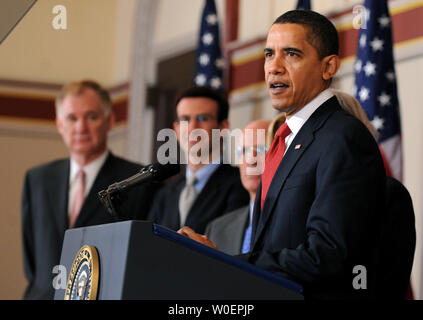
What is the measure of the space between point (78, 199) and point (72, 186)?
96 millimetres

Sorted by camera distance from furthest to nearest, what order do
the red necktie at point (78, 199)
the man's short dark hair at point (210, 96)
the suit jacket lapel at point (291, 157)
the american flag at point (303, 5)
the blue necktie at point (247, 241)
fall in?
the american flag at point (303, 5)
the red necktie at point (78, 199)
the man's short dark hair at point (210, 96)
the blue necktie at point (247, 241)
the suit jacket lapel at point (291, 157)

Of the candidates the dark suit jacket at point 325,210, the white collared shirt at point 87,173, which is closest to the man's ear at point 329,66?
the dark suit jacket at point 325,210

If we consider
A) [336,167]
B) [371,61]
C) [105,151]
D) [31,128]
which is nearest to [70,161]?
[105,151]

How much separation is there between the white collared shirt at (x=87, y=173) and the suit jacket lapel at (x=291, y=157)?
209 centimetres

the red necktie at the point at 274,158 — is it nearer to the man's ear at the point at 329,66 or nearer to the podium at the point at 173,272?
the man's ear at the point at 329,66

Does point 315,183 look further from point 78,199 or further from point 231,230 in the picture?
Answer: point 78,199

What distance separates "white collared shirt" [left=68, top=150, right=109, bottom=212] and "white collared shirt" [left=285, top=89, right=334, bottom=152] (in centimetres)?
209

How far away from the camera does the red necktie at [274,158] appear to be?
7.63ft

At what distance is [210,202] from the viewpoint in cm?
384

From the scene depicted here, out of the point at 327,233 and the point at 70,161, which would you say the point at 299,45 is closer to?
the point at 327,233

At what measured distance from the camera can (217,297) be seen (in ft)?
6.01

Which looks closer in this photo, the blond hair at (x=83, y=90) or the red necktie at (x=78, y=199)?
the red necktie at (x=78, y=199)

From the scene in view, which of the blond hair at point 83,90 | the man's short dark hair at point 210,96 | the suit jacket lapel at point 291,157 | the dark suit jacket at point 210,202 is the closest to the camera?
the suit jacket lapel at point 291,157

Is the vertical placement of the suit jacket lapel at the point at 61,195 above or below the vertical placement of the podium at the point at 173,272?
above
